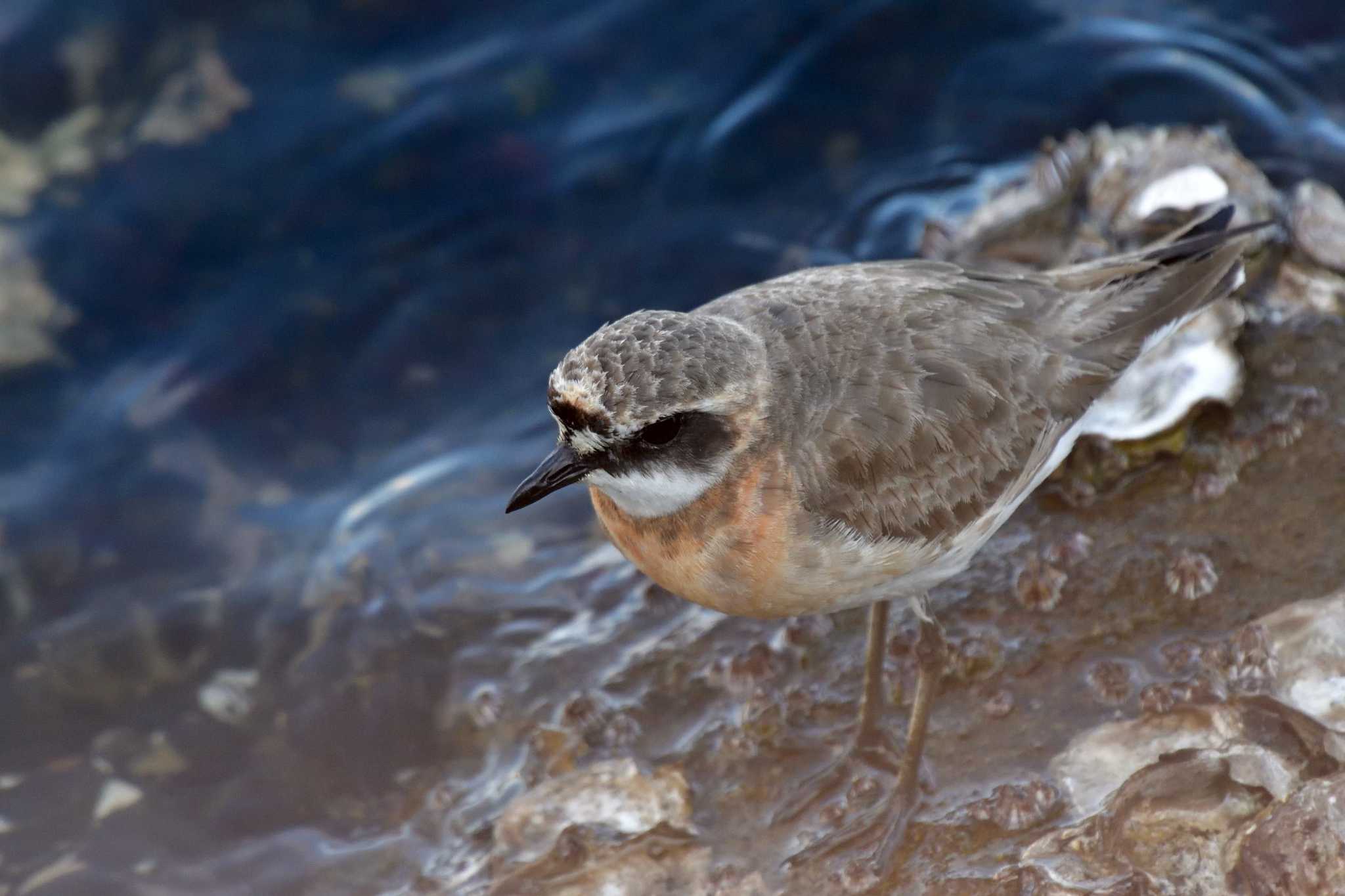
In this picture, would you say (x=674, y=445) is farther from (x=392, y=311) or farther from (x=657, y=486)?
(x=392, y=311)

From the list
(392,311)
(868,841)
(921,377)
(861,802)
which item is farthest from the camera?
(392,311)

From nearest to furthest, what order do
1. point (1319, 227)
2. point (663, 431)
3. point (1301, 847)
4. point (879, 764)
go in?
point (1301, 847) < point (663, 431) < point (879, 764) < point (1319, 227)

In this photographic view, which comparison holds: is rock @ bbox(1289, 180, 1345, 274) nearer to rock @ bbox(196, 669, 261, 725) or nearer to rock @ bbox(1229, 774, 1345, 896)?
rock @ bbox(1229, 774, 1345, 896)

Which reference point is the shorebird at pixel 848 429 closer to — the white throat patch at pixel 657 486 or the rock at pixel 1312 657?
the white throat patch at pixel 657 486

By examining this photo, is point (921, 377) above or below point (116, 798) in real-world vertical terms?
above

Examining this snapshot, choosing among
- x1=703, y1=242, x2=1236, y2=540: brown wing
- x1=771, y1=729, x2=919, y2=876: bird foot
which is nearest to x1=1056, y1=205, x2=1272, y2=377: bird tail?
x1=703, y1=242, x2=1236, y2=540: brown wing

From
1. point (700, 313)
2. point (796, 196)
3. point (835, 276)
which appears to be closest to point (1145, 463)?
point (835, 276)

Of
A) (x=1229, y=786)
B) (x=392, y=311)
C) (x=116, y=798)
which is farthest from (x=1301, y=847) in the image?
(x=392, y=311)
